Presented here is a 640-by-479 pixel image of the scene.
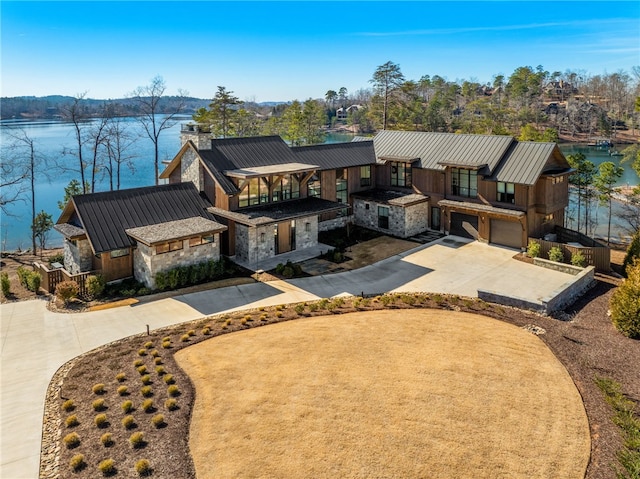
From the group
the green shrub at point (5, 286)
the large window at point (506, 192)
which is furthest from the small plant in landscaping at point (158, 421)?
the large window at point (506, 192)

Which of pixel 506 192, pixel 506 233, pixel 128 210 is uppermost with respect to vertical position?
pixel 506 192

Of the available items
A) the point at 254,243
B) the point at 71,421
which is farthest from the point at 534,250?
the point at 71,421

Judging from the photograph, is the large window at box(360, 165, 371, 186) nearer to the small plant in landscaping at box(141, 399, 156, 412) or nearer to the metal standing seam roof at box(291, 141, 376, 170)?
the metal standing seam roof at box(291, 141, 376, 170)

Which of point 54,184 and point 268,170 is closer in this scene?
point 268,170

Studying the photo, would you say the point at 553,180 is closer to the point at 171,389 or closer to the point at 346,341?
the point at 346,341

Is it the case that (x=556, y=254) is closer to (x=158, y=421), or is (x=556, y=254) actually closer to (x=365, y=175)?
(x=365, y=175)

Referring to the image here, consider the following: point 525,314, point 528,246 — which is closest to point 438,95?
point 528,246

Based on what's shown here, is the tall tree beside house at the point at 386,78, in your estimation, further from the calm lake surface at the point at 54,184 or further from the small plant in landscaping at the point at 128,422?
the small plant in landscaping at the point at 128,422
